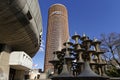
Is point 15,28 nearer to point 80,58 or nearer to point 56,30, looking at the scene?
point 80,58

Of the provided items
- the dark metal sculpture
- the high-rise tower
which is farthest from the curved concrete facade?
the high-rise tower

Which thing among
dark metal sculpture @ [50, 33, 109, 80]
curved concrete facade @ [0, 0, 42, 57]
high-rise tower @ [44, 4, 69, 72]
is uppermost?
high-rise tower @ [44, 4, 69, 72]

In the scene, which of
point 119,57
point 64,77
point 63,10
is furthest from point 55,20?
point 64,77

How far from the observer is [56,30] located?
244ft

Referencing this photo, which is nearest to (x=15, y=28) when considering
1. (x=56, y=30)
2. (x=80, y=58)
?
(x=80, y=58)

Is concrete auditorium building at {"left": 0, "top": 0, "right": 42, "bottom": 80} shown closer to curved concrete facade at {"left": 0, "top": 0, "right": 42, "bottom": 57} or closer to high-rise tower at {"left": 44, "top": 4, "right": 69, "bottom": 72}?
curved concrete facade at {"left": 0, "top": 0, "right": 42, "bottom": 57}

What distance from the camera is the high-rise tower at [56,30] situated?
6993cm

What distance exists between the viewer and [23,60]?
12492 mm

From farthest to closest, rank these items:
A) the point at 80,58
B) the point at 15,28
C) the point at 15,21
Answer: the point at 80,58, the point at 15,28, the point at 15,21

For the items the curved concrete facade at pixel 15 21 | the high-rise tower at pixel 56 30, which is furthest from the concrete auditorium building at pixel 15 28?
the high-rise tower at pixel 56 30

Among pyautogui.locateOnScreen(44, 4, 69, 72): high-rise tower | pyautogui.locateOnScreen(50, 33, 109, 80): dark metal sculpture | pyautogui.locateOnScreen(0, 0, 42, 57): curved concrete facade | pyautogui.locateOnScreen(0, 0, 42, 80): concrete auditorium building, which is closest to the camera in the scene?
pyautogui.locateOnScreen(0, 0, 42, 57): curved concrete facade

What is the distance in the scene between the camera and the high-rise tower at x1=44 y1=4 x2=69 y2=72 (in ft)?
229

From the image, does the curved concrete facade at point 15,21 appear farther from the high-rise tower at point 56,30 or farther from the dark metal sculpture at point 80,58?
the high-rise tower at point 56,30

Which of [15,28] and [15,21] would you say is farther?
[15,28]
